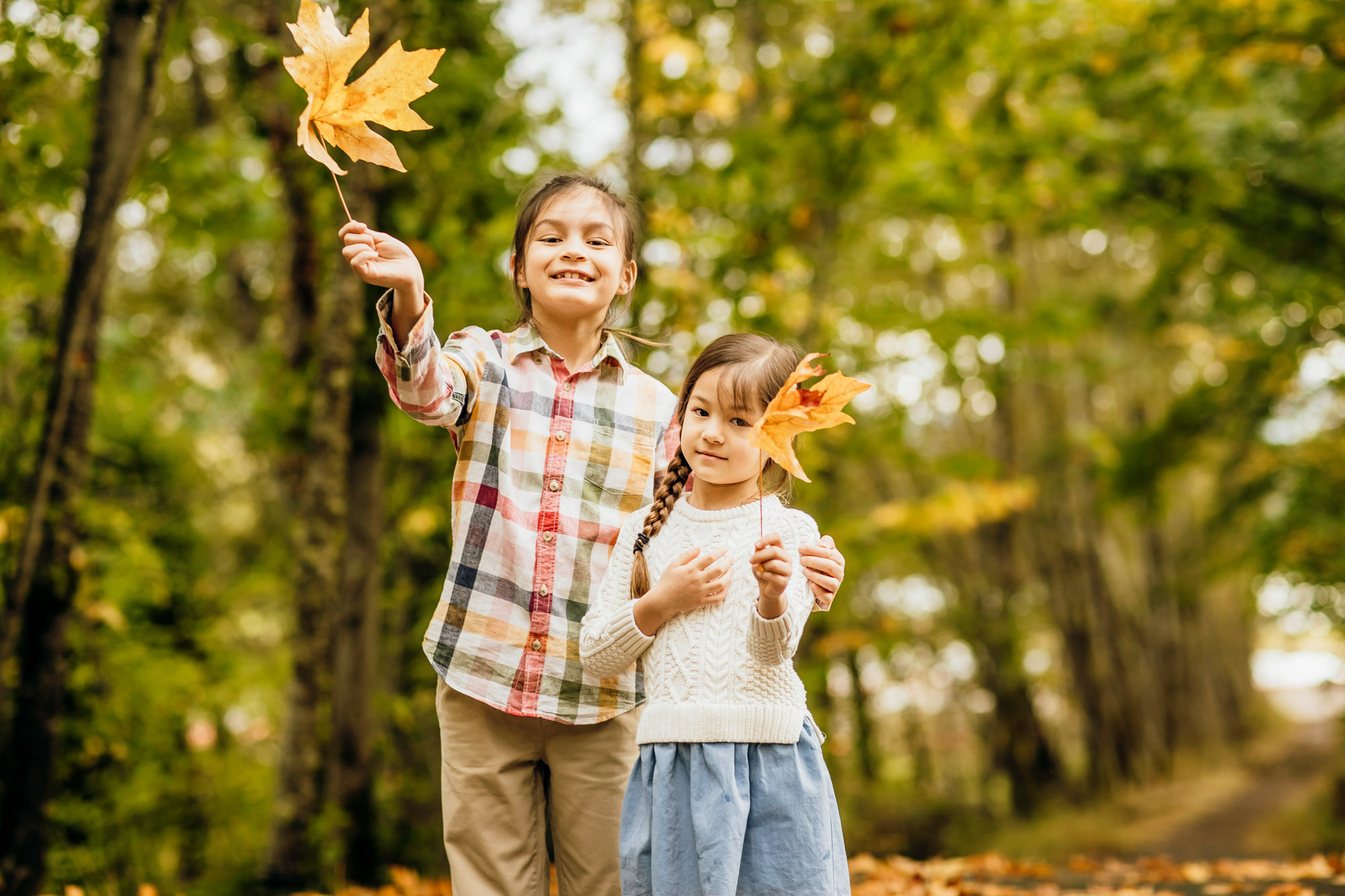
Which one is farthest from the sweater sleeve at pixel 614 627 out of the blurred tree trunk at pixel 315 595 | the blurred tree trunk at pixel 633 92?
the blurred tree trunk at pixel 633 92

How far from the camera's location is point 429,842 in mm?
5352

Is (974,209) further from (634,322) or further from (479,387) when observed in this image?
(479,387)

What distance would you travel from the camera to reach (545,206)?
2180 mm

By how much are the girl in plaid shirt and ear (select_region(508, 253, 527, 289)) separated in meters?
0.02

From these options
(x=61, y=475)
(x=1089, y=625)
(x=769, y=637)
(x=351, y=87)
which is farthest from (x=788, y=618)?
(x=1089, y=625)

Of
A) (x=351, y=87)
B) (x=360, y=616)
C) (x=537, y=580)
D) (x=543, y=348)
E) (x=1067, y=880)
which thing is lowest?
(x=1067, y=880)

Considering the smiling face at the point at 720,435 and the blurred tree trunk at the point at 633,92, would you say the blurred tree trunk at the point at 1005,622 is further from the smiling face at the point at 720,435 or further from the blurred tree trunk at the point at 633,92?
the smiling face at the point at 720,435

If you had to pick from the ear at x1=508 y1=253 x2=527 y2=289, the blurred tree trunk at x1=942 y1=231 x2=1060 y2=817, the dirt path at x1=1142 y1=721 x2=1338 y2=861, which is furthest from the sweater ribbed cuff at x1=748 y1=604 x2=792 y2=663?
the blurred tree trunk at x1=942 y1=231 x2=1060 y2=817

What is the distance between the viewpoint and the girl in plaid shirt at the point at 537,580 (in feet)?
6.85

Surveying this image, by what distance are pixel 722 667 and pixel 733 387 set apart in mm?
531

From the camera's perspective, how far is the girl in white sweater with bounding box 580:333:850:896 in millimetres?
1818

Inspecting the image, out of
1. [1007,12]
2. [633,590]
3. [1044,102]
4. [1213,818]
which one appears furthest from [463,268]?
[1213,818]

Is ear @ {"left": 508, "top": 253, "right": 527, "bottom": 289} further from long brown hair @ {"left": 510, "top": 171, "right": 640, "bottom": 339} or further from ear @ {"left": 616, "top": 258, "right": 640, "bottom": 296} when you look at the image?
ear @ {"left": 616, "top": 258, "right": 640, "bottom": 296}

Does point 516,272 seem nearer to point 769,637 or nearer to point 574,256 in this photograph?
point 574,256
